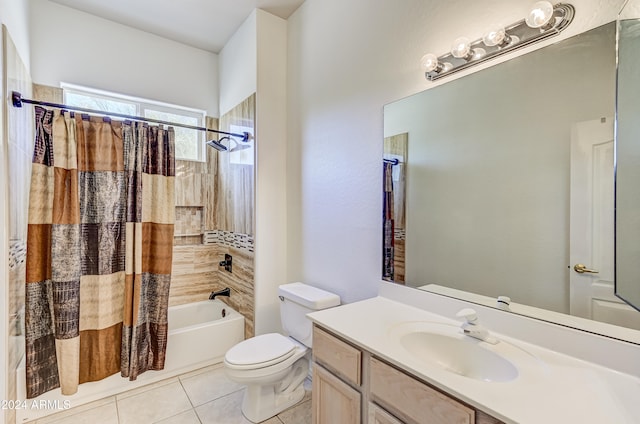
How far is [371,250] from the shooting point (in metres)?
1.86

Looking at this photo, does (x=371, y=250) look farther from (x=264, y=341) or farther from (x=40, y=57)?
(x=40, y=57)

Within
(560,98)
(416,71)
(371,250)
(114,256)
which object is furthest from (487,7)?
(114,256)

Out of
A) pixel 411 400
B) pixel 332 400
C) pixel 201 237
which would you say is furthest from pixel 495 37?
pixel 201 237

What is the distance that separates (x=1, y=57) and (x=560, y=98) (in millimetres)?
2677

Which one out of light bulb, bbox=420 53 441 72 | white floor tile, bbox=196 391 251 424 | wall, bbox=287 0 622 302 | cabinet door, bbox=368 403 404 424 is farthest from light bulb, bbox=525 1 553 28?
white floor tile, bbox=196 391 251 424

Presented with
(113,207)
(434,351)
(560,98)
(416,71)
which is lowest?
(434,351)

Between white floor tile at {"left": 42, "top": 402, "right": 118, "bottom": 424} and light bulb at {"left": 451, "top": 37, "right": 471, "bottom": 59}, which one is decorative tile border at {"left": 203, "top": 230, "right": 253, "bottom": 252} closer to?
white floor tile at {"left": 42, "top": 402, "right": 118, "bottom": 424}

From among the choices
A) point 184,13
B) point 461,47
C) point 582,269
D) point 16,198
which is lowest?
point 582,269

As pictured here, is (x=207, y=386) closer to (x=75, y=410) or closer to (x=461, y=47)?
(x=75, y=410)

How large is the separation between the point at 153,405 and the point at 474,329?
2.17 m

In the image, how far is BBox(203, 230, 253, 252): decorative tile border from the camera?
2688mm

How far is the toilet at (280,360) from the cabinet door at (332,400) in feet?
1.53

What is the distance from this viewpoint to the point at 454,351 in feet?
4.12

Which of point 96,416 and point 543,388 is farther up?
point 543,388
